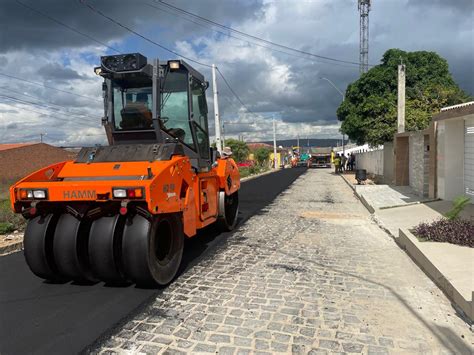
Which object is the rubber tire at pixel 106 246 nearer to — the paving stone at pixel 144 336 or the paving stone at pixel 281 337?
the paving stone at pixel 144 336

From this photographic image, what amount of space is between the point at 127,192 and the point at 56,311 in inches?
61.8

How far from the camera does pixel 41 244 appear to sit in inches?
199

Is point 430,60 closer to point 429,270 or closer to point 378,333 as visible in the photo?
point 429,270

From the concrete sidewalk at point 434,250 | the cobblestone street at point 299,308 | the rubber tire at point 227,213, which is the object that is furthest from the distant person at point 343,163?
the cobblestone street at point 299,308

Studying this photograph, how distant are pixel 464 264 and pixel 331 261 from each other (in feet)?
6.28

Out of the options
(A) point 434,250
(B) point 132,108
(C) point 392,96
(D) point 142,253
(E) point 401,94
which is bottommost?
(A) point 434,250

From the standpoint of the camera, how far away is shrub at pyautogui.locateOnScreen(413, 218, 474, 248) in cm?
667

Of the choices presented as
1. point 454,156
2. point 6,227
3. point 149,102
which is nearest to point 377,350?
point 149,102

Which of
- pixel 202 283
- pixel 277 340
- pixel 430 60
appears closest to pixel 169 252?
pixel 202 283

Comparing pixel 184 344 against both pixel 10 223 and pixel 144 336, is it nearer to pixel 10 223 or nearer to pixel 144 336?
pixel 144 336

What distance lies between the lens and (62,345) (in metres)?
3.75

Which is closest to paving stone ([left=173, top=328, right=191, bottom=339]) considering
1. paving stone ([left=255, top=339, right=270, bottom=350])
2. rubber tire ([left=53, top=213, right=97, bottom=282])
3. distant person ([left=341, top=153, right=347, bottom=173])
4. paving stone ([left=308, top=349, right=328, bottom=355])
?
paving stone ([left=255, top=339, right=270, bottom=350])

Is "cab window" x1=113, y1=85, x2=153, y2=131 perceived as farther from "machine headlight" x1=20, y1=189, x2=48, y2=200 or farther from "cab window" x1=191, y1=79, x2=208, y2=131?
"machine headlight" x1=20, y1=189, x2=48, y2=200

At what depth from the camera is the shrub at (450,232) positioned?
6.67 metres
